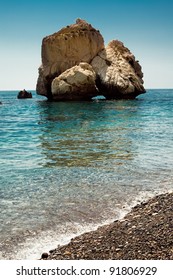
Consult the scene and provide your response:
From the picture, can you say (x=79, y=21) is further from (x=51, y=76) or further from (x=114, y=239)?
(x=114, y=239)

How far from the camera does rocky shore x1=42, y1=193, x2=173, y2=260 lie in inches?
242

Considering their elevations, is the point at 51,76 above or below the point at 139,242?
above

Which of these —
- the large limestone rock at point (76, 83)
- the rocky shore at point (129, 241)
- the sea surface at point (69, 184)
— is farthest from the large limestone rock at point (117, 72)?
the rocky shore at point (129, 241)

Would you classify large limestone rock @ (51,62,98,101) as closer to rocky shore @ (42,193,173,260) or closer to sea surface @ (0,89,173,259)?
sea surface @ (0,89,173,259)

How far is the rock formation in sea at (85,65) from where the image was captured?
64250 mm

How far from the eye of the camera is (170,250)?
602 centimetres

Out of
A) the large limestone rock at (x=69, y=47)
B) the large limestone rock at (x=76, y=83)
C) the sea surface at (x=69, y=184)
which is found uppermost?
the large limestone rock at (x=69, y=47)

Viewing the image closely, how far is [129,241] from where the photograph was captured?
6.68m

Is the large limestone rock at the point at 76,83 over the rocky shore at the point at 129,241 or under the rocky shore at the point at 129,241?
over

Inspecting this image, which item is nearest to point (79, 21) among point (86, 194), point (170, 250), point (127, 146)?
point (127, 146)

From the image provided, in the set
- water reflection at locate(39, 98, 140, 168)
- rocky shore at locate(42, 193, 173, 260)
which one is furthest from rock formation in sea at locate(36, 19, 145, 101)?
rocky shore at locate(42, 193, 173, 260)

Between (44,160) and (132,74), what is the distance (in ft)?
181

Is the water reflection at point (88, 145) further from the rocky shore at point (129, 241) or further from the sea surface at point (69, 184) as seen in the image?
the rocky shore at point (129, 241)

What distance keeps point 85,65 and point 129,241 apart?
6000 centimetres
